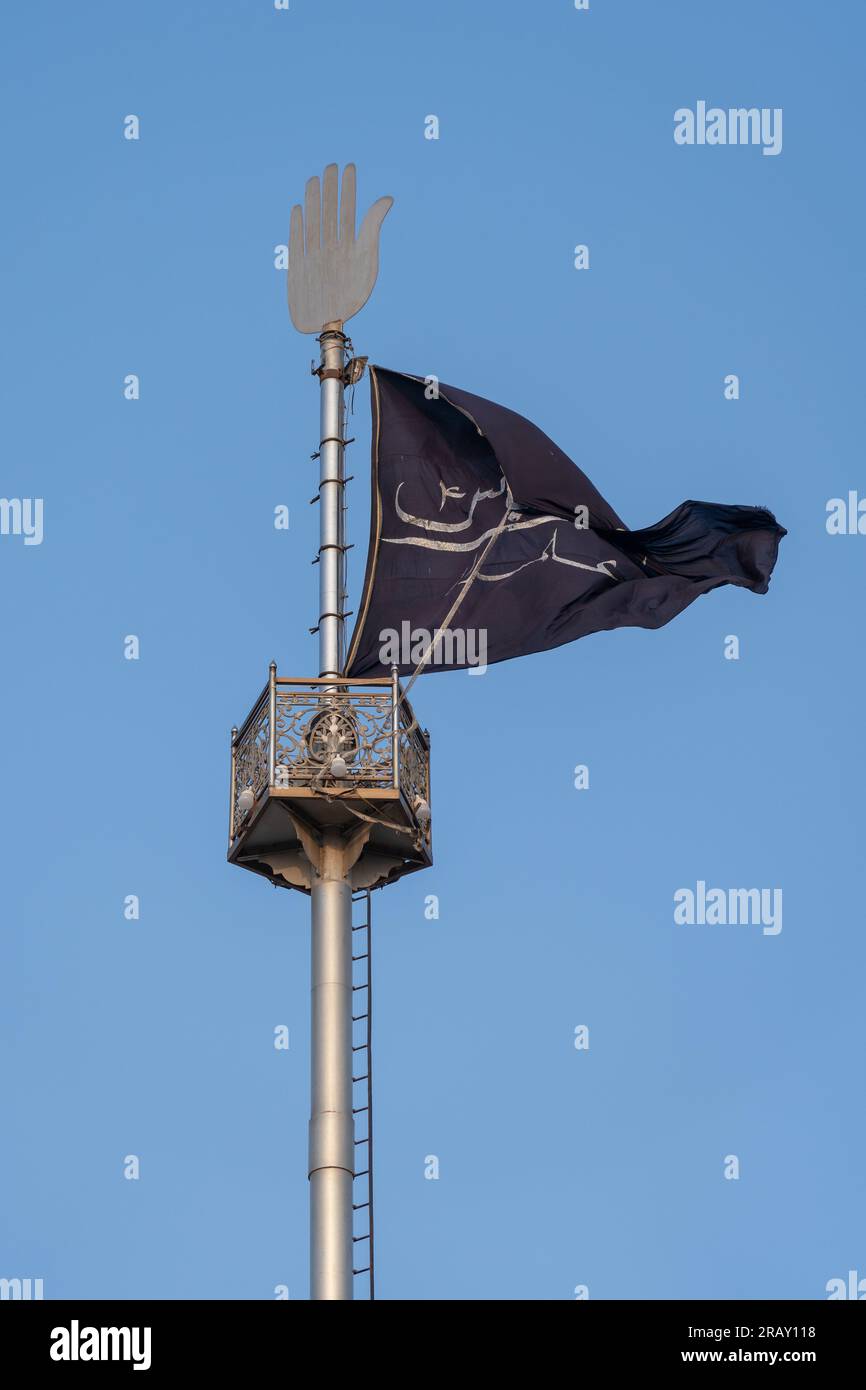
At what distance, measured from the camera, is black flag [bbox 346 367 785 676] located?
55.5 m

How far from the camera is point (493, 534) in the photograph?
56875 millimetres

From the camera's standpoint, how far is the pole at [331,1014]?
49.9m

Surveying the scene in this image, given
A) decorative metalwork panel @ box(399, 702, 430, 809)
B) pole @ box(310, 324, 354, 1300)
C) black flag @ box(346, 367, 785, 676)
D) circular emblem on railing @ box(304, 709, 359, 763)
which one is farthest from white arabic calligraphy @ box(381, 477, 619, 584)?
circular emblem on railing @ box(304, 709, 359, 763)

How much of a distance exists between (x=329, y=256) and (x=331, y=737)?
36.9ft

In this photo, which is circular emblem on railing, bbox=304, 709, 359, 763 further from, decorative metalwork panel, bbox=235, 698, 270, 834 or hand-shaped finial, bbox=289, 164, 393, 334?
hand-shaped finial, bbox=289, 164, 393, 334

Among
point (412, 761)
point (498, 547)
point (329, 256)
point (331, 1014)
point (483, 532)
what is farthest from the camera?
point (329, 256)

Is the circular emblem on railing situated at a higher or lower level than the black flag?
lower

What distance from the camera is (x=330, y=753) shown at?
52.6 m

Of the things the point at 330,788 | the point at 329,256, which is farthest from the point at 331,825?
the point at 329,256

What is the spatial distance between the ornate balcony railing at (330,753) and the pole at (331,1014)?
1.37 m

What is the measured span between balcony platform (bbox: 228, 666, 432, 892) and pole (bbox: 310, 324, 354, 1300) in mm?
507

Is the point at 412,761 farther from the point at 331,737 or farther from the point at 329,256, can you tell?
the point at 329,256
